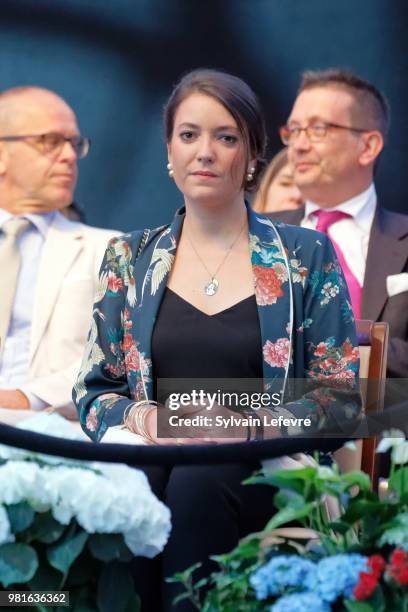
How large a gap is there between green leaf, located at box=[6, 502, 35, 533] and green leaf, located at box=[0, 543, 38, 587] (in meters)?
0.04

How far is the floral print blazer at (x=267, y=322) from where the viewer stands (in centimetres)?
308

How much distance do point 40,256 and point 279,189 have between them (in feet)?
4.17

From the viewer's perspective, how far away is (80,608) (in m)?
2.25

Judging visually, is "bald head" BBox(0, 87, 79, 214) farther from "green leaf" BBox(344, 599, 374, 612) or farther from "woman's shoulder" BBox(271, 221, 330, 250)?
"green leaf" BBox(344, 599, 374, 612)

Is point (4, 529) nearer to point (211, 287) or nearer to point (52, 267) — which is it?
point (211, 287)

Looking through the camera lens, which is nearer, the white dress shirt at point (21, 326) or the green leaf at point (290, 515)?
the green leaf at point (290, 515)

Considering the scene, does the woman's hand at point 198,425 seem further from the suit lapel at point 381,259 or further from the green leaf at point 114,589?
the suit lapel at point 381,259

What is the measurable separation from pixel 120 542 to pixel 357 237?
258 centimetres

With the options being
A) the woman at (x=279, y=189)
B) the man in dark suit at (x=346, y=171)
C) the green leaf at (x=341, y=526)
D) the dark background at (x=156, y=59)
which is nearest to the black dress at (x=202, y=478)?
the green leaf at (x=341, y=526)

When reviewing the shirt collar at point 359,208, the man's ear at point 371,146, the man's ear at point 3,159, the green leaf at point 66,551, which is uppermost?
the man's ear at point 371,146

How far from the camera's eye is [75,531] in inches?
88.4

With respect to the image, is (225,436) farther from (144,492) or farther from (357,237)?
(357,237)

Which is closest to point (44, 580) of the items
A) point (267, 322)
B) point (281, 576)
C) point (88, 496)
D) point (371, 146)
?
point (88, 496)

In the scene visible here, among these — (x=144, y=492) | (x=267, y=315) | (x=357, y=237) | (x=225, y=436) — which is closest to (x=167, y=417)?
(x=225, y=436)
